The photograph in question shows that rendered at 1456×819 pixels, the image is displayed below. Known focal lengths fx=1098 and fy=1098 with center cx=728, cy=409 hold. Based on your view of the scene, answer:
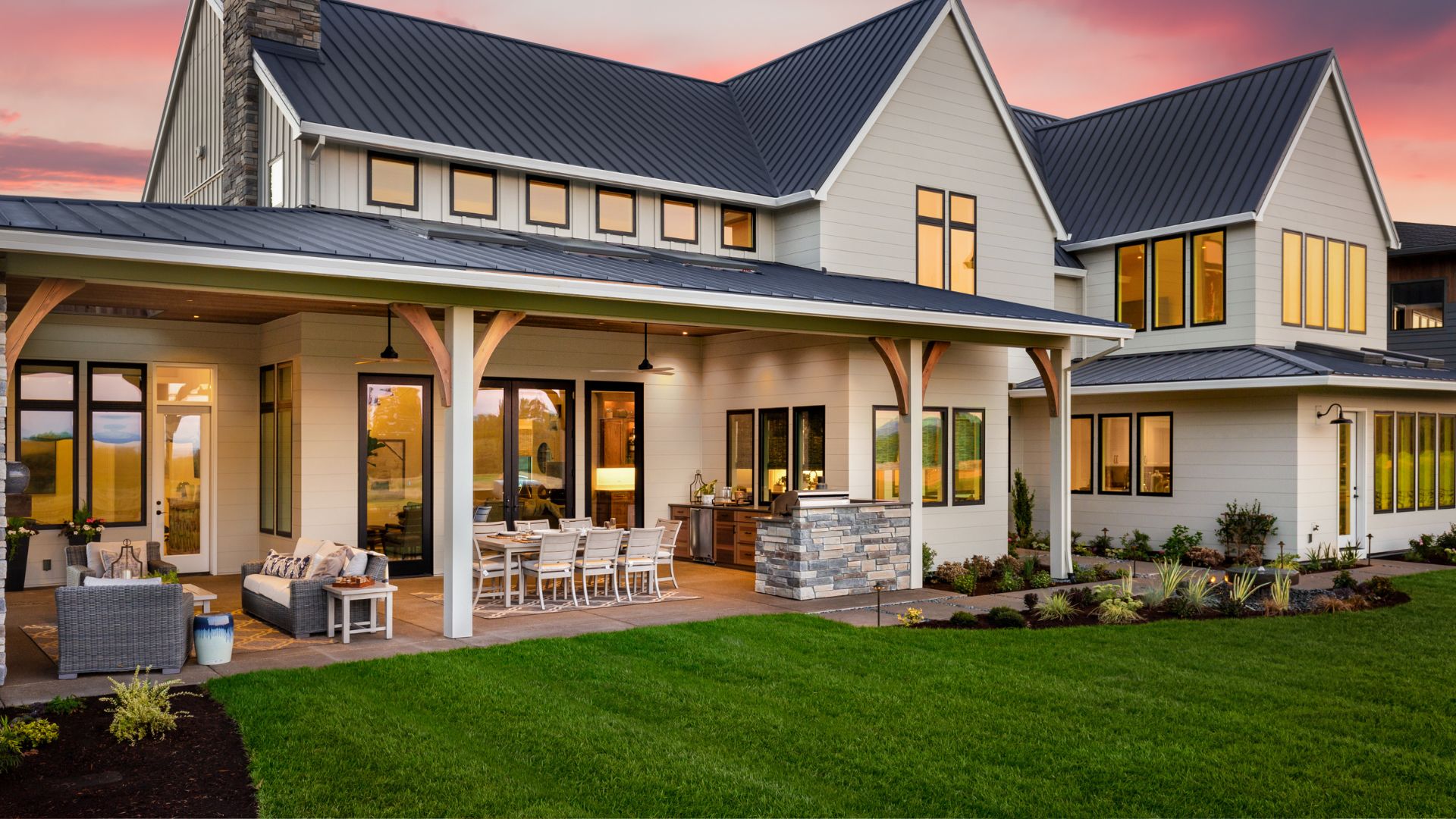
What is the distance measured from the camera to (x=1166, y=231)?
18.6m

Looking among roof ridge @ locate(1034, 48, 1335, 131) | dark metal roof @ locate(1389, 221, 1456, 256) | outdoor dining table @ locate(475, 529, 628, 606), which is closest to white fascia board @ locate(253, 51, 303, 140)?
outdoor dining table @ locate(475, 529, 628, 606)

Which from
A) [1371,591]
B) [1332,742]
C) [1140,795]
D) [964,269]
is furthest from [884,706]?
[964,269]

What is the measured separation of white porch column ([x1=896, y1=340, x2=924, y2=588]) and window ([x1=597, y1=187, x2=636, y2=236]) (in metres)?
4.40

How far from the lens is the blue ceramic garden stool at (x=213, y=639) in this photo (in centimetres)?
882

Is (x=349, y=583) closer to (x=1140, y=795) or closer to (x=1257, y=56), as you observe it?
(x=1140, y=795)

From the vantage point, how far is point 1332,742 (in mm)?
6816

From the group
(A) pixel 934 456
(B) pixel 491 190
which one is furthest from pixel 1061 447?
(B) pixel 491 190

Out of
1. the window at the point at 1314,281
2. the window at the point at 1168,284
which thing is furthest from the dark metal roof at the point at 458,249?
the window at the point at 1314,281

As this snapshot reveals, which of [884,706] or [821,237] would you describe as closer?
[884,706]

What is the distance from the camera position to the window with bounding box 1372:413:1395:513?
58.4 ft

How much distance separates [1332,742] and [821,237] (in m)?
10.4

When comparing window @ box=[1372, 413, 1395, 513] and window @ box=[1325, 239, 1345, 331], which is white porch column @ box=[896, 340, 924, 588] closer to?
window @ box=[1372, 413, 1395, 513]

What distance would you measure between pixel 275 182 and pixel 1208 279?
14.6 metres

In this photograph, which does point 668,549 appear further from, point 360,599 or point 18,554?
point 18,554
